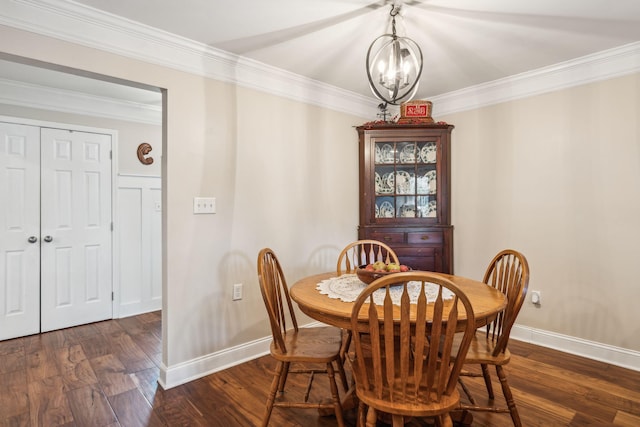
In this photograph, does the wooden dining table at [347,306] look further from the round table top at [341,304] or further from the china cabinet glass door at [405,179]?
the china cabinet glass door at [405,179]

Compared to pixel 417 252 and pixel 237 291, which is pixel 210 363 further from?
pixel 417 252

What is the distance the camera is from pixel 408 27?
2102 mm

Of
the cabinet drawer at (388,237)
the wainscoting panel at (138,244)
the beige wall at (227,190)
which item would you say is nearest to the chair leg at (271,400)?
the beige wall at (227,190)

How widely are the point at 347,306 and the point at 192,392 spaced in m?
1.30

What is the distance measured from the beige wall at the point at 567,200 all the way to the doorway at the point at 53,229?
12.4 feet

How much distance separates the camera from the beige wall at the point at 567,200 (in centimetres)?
242

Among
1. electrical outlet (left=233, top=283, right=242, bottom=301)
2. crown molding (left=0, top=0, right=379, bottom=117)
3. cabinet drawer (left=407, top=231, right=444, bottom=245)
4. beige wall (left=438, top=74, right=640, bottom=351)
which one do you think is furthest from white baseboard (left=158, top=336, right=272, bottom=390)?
beige wall (left=438, top=74, right=640, bottom=351)

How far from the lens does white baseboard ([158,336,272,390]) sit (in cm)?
218

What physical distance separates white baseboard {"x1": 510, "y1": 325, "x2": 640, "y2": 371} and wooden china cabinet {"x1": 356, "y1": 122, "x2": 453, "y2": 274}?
2.68 feet

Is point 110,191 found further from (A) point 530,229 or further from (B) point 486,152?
(A) point 530,229

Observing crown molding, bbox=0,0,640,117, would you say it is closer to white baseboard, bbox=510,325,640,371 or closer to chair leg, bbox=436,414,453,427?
white baseboard, bbox=510,325,640,371

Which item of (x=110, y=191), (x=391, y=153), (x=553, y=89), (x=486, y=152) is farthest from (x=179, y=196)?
(x=553, y=89)

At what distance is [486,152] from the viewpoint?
312 centimetres

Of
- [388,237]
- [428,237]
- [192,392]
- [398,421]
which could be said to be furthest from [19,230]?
[428,237]
